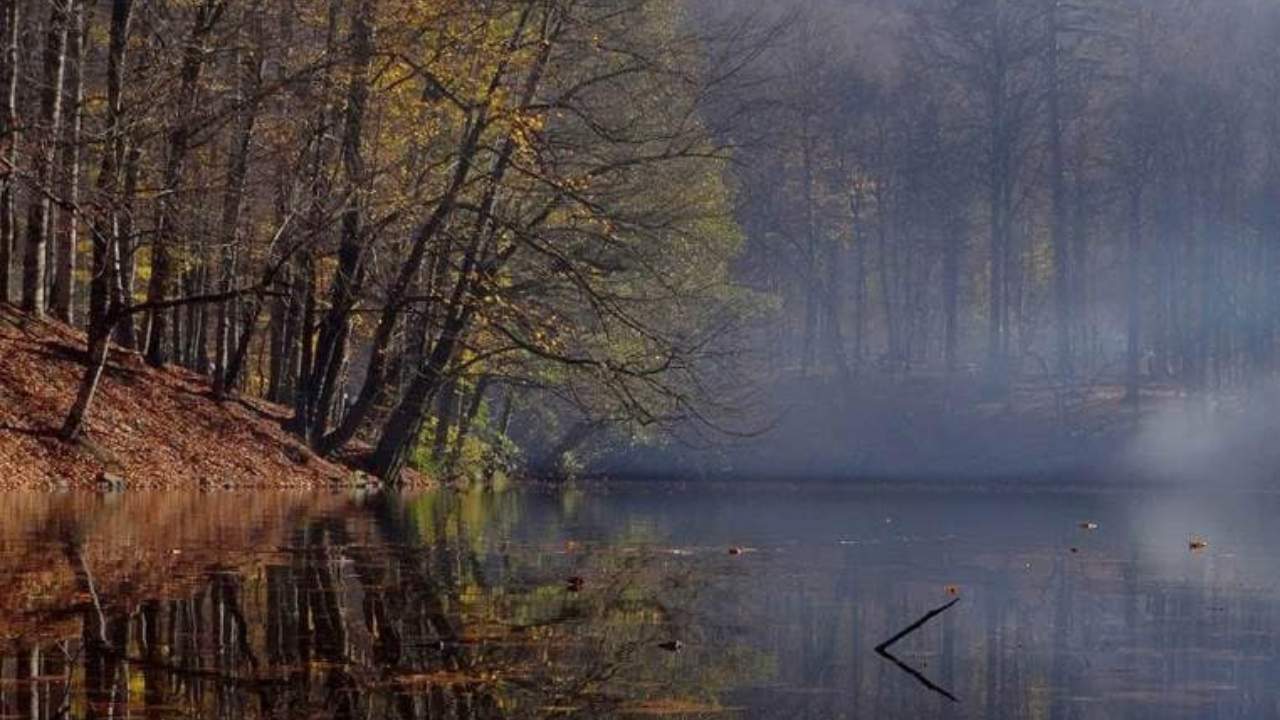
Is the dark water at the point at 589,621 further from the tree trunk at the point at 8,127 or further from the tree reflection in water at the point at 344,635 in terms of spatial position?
the tree trunk at the point at 8,127

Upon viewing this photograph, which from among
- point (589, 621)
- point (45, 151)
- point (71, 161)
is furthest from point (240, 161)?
point (589, 621)

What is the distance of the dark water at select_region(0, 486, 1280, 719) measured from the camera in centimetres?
673

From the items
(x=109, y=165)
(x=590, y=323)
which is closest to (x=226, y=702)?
(x=109, y=165)

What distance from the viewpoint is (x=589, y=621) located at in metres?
9.20

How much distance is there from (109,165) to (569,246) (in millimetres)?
7624

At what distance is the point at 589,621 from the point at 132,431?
1541cm

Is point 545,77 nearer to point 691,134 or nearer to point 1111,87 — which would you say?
point 691,134

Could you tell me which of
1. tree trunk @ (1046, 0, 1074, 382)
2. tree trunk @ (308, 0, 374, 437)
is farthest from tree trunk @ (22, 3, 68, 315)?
tree trunk @ (1046, 0, 1074, 382)

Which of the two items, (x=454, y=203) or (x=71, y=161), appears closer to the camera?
(x=71, y=161)

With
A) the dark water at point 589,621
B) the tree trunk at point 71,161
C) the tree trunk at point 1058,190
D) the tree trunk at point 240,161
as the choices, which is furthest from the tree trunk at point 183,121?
the tree trunk at point 1058,190

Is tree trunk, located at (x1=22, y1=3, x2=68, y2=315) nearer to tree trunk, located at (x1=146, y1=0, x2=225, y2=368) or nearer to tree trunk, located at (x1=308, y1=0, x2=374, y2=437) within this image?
tree trunk, located at (x1=146, y1=0, x2=225, y2=368)

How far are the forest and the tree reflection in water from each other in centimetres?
719

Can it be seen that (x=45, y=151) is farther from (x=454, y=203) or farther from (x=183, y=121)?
(x=454, y=203)

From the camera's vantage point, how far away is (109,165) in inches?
780
